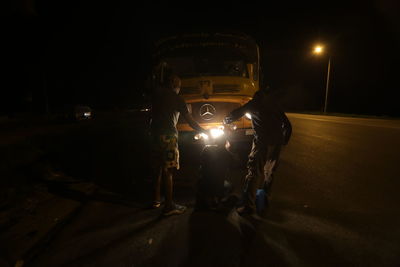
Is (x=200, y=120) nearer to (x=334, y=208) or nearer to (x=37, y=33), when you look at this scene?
(x=334, y=208)

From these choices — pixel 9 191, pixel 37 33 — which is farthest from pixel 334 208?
pixel 37 33

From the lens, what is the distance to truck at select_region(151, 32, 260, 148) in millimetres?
6105

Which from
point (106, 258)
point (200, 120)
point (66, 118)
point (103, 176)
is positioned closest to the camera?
point (106, 258)

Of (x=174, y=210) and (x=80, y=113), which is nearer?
(x=174, y=210)

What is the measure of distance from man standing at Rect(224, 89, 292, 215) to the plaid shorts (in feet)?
3.33

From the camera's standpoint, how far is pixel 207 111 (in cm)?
611

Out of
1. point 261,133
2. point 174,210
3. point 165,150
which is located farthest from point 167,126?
point 261,133

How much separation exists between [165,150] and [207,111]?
2503 mm

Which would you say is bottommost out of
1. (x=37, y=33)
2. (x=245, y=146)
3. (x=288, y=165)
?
(x=288, y=165)

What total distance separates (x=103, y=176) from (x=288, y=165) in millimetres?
4405

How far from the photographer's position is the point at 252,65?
23.1 feet

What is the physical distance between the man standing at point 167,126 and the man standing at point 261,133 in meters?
0.86

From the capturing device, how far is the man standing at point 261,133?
3.73 metres

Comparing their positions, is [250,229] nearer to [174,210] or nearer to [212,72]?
[174,210]
